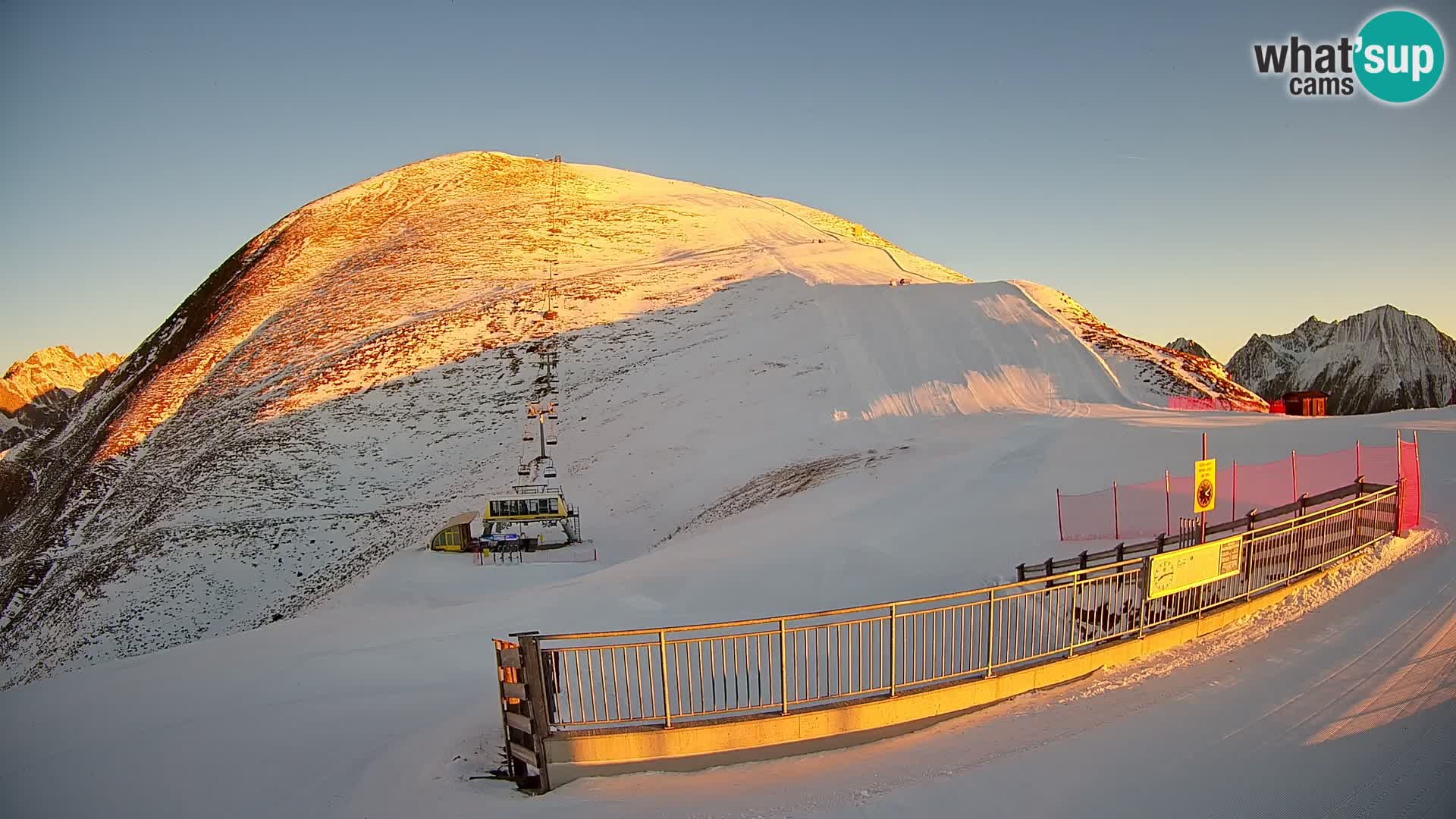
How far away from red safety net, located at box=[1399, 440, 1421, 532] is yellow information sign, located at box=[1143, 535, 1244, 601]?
6.59 m

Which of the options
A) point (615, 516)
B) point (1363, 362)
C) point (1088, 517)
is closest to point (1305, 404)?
point (1088, 517)

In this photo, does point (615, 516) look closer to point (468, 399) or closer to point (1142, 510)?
point (468, 399)

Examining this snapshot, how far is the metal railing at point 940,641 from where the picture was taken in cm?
917

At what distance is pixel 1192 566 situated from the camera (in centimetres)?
1063

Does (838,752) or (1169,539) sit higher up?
(1169,539)

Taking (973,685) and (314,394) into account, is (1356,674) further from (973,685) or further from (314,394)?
(314,394)

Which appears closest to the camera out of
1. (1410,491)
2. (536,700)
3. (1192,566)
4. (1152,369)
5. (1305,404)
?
(536,700)

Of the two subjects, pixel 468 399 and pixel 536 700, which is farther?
pixel 468 399

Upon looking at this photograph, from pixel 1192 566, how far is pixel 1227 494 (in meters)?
11.3

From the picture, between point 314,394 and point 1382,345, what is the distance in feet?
537

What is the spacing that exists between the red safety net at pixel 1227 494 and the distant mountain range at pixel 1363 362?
129961 mm

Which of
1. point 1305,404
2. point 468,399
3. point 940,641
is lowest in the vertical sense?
point 940,641

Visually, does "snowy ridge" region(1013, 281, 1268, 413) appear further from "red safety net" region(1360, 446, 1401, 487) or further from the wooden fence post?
the wooden fence post

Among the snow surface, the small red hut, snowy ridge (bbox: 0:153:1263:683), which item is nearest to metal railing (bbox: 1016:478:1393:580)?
the snow surface
